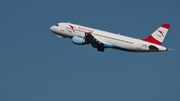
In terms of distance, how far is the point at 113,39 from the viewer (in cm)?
11512

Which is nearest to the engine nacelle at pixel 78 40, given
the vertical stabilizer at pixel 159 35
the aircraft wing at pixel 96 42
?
the aircraft wing at pixel 96 42

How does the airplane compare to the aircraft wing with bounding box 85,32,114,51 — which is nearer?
the airplane

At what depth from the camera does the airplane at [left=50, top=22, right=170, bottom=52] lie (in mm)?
112075

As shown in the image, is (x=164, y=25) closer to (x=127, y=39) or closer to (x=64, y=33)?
(x=127, y=39)

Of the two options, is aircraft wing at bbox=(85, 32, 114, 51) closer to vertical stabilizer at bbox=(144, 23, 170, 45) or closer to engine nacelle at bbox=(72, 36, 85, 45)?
engine nacelle at bbox=(72, 36, 85, 45)

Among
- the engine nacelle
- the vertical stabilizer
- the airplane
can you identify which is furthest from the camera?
the engine nacelle

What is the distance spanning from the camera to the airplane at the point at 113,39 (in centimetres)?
11207

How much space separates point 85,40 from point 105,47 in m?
5.04

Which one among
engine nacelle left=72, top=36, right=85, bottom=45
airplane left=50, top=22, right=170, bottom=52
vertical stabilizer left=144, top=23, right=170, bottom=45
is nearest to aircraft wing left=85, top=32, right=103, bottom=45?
airplane left=50, top=22, right=170, bottom=52

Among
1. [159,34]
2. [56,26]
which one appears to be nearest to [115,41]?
[159,34]

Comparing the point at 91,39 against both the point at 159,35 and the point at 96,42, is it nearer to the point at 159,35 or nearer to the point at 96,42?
the point at 96,42

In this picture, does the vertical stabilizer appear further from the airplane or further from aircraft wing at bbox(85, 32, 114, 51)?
aircraft wing at bbox(85, 32, 114, 51)

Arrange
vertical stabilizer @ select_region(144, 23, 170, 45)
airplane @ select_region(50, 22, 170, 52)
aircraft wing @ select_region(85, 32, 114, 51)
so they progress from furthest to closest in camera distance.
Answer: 1. aircraft wing @ select_region(85, 32, 114, 51)
2. vertical stabilizer @ select_region(144, 23, 170, 45)
3. airplane @ select_region(50, 22, 170, 52)

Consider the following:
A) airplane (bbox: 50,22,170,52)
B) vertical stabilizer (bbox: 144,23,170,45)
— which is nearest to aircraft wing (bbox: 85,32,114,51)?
airplane (bbox: 50,22,170,52)
